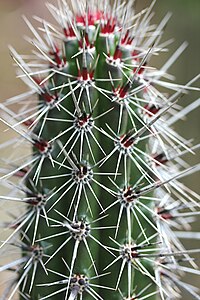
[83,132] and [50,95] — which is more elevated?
[50,95]

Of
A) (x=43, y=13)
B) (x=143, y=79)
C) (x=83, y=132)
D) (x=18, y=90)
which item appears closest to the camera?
(x=83, y=132)

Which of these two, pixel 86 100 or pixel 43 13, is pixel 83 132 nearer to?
pixel 86 100

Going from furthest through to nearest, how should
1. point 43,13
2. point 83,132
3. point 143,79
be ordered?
point 43,13, point 143,79, point 83,132

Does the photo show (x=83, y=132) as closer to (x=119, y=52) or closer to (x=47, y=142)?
(x=47, y=142)

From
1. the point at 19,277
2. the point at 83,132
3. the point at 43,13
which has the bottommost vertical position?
the point at 19,277

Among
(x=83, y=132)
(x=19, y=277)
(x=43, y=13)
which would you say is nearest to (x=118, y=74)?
(x=83, y=132)

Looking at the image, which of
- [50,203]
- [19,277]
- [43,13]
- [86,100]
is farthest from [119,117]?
[43,13]

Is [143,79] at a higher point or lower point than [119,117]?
higher

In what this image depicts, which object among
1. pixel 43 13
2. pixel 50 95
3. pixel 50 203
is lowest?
pixel 50 203

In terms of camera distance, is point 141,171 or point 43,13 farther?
point 43,13
